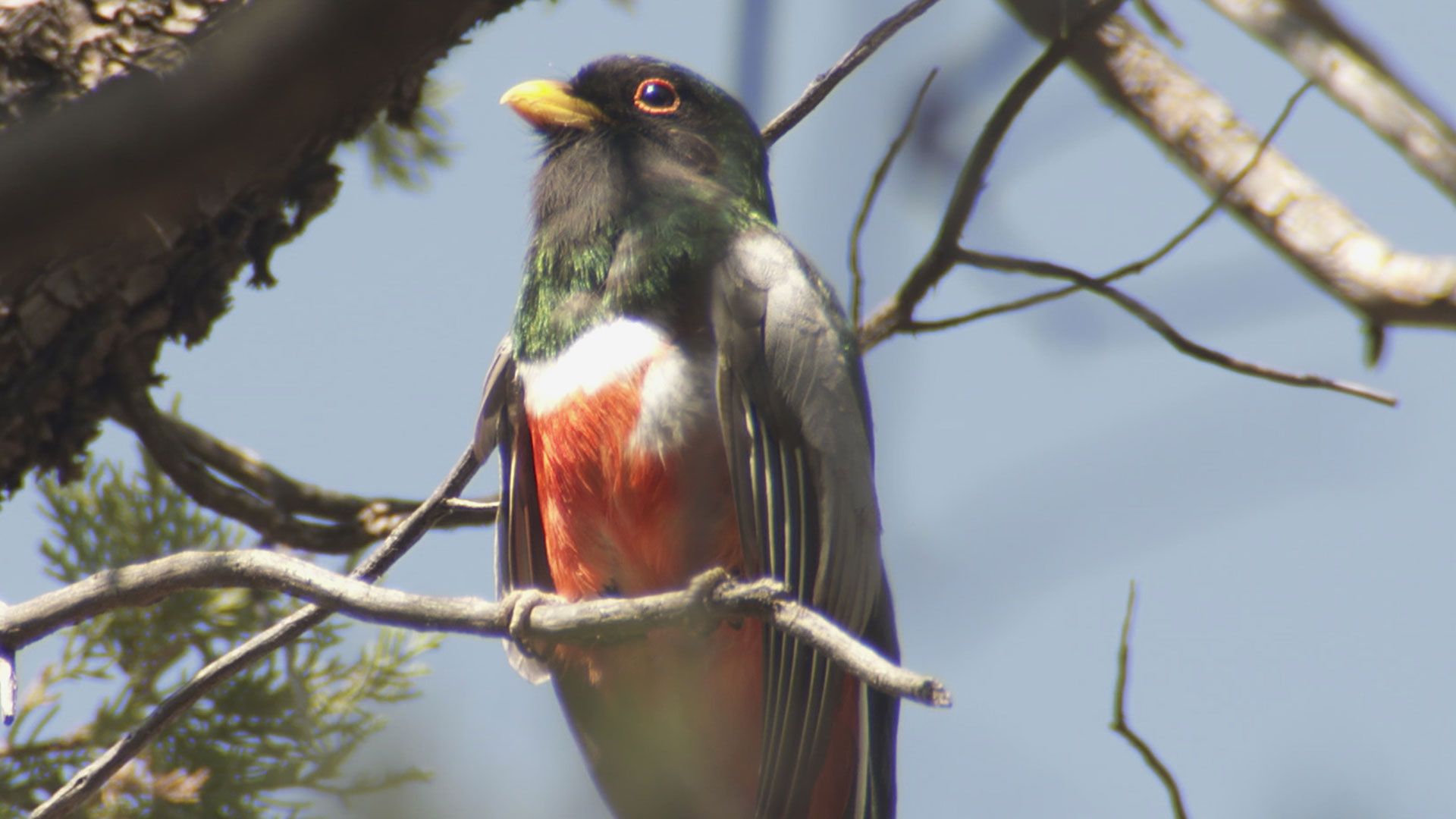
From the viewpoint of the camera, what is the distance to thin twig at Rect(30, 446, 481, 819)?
188cm

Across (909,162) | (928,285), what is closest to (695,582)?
(909,162)

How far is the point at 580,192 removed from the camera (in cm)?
326

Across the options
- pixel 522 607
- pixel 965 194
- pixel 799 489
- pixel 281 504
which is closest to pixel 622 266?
pixel 799 489

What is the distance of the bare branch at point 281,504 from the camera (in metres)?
3.03

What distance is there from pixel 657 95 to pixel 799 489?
4.71 feet

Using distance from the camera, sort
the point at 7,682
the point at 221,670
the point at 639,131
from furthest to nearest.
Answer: the point at 639,131
the point at 221,670
the point at 7,682

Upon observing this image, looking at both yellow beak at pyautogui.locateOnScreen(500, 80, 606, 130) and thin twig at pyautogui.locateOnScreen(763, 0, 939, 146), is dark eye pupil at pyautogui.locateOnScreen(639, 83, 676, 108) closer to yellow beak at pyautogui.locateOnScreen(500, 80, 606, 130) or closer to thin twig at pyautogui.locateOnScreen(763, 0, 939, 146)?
yellow beak at pyautogui.locateOnScreen(500, 80, 606, 130)

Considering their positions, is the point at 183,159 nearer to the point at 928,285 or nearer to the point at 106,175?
the point at 106,175

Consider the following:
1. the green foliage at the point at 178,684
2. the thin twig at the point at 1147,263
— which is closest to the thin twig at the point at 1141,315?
the thin twig at the point at 1147,263

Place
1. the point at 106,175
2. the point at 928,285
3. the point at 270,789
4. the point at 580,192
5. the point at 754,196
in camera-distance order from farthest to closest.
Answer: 1. the point at 754,196
2. the point at 580,192
3. the point at 928,285
4. the point at 270,789
5. the point at 106,175

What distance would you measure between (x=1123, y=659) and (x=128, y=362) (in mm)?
2309

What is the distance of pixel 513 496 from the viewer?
3.11 meters

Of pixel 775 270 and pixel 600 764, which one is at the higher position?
pixel 775 270

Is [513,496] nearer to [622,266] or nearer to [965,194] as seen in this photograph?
[622,266]
